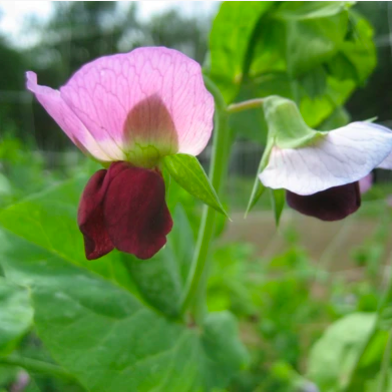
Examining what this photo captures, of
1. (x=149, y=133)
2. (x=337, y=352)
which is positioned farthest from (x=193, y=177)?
(x=337, y=352)

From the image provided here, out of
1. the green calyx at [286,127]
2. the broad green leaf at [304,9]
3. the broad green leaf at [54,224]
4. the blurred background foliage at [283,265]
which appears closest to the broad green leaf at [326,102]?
the blurred background foliage at [283,265]

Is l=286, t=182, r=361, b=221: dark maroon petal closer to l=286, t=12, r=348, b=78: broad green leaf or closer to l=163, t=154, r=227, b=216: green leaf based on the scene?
l=163, t=154, r=227, b=216: green leaf

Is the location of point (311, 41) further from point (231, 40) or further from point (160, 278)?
point (160, 278)

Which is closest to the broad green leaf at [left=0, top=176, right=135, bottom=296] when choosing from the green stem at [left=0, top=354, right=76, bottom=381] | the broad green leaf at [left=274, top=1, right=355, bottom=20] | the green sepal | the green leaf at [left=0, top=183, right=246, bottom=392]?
the green leaf at [left=0, top=183, right=246, bottom=392]

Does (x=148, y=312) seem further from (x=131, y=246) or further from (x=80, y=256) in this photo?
(x=131, y=246)

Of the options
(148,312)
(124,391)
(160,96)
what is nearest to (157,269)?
(148,312)
